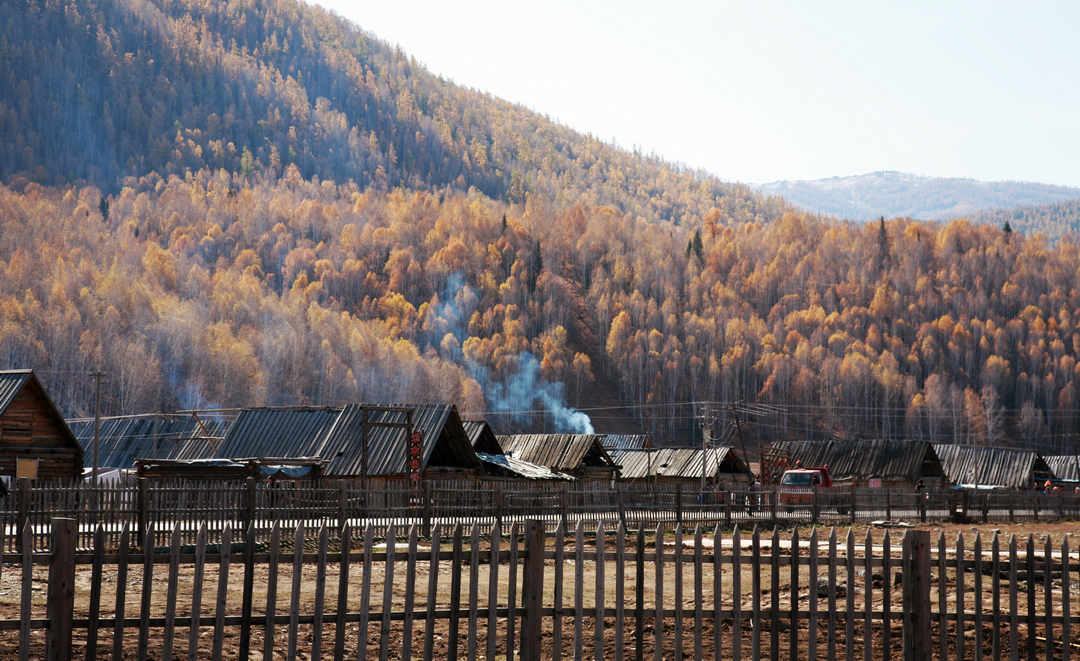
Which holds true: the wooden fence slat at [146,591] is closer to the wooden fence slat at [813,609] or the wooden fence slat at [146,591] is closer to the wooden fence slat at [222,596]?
the wooden fence slat at [222,596]

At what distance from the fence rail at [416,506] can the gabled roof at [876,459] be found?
29844 millimetres

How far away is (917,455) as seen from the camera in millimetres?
66938

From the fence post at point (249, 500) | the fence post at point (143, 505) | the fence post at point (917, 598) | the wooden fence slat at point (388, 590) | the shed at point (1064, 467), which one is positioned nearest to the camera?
the wooden fence slat at point (388, 590)

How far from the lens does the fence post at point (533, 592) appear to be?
7539 millimetres

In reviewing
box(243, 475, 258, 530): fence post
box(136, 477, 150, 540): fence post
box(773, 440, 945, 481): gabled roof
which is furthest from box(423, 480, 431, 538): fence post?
box(773, 440, 945, 481): gabled roof

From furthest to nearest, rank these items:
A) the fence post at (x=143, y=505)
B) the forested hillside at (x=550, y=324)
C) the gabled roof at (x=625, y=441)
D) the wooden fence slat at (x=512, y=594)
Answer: the forested hillside at (x=550, y=324) → the gabled roof at (x=625, y=441) → the fence post at (x=143, y=505) → the wooden fence slat at (x=512, y=594)

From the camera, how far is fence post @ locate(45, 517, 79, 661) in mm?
6730

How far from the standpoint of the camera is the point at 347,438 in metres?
35.0

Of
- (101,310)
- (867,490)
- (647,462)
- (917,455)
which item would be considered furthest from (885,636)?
(101,310)

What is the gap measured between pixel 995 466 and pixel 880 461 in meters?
9.99

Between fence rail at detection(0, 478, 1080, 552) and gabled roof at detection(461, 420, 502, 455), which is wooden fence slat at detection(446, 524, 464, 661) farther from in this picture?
gabled roof at detection(461, 420, 502, 455)

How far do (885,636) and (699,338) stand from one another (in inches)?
6384

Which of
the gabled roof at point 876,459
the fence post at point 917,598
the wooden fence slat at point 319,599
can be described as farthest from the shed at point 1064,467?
the wooden fence slat at point 319,599

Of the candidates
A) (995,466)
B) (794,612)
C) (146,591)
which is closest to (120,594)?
(146,591)
